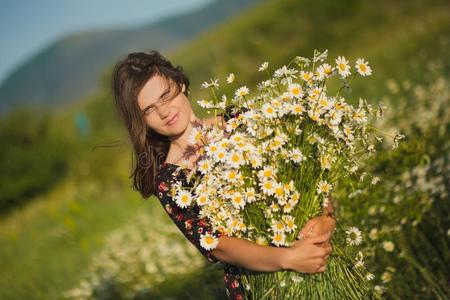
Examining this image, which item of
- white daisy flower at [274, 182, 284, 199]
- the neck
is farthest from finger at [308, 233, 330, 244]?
the neck

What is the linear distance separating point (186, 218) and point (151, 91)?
614 millimetres

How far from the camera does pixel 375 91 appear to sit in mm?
→ 7871

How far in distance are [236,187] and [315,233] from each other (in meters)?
0.38

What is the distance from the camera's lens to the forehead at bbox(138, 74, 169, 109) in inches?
93.3

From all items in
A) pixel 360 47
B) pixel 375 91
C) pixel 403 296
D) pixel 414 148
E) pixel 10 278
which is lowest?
pixel 403 296

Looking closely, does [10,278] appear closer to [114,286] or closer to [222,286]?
[114,286]

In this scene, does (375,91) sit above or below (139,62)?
above

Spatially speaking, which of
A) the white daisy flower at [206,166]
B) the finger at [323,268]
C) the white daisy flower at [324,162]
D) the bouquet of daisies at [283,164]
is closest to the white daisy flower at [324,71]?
the bouquet of daisies at [283,164]

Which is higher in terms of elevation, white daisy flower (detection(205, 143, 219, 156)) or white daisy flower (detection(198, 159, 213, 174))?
white daisy flower (detection(205, 143, 219, 156))

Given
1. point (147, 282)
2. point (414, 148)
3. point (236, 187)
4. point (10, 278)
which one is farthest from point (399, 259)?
point (10, 278)

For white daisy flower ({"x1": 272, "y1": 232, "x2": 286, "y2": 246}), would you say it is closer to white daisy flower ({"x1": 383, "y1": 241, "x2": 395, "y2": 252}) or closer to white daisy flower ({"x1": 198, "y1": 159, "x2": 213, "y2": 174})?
white daisy flower ({"x1": 198, "y1": 159, "x2": 213, "y2": 174})

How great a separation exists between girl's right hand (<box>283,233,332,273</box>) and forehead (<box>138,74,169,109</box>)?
36.7 inches

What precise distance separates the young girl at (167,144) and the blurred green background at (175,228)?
19 centimetres

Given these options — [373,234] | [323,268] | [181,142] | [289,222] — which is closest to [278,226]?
[289,222]
